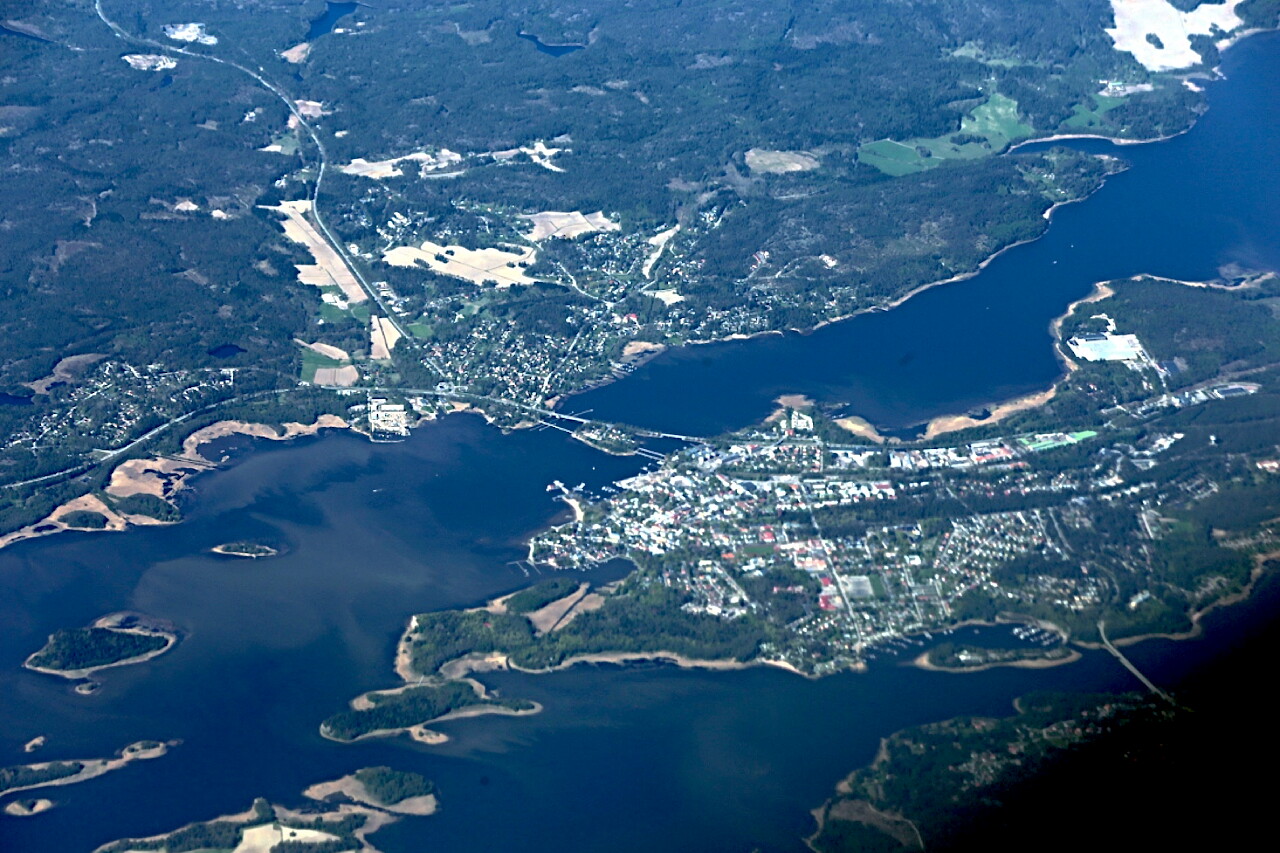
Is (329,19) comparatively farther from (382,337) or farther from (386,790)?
(386,790)

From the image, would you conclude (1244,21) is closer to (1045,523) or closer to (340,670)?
(1045,523)

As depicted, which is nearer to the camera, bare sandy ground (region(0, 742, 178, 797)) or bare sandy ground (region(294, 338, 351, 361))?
bare sandy ground (region(0, 742, 178, 797))

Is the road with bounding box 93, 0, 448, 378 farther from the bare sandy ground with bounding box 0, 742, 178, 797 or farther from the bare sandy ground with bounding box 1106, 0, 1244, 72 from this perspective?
the bare sandy ground with bounding box 1106, 0, 1244, 72

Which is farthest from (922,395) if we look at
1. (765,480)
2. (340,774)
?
(340,774)

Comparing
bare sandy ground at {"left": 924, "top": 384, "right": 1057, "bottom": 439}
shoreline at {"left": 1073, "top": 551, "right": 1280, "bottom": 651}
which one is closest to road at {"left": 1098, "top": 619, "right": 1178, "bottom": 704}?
shoreline at {"left": 1073, "top": 551, "right": 1280, "bottom": 651}

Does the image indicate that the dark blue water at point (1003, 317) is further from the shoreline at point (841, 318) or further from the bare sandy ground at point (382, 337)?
the bare sandy ground at point (382, 337)

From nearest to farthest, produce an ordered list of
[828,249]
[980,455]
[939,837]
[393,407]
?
[939,837] < [980,455] < [393,407] < [828,249]
